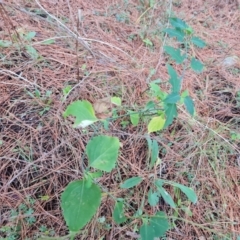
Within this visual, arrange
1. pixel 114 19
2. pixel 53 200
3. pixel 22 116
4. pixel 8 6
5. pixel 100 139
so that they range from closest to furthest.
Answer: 1. pixel 100 139
2. pixel 53 200
3. pixel 22 116
4. pixel 8 6
5. pixel 114 19

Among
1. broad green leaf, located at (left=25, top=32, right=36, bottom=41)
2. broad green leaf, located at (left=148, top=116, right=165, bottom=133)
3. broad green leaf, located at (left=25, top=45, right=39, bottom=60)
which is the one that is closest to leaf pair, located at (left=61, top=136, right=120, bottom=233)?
broad green leaf, located at (left=148, top=116, right=165, bottom=133)

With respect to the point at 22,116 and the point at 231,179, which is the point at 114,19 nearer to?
the point at 22,116

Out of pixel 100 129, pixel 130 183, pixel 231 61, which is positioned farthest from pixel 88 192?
pixel 231 61

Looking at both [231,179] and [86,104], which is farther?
[231,179]

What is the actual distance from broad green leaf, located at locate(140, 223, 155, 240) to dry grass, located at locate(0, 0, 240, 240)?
31 centimetres

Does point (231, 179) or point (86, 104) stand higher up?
point (86, 104)

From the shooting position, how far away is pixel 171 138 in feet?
4.31

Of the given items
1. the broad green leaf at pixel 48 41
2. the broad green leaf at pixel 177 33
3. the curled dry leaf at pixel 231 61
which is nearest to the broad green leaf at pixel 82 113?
the broad green leaf at pixel 177 33

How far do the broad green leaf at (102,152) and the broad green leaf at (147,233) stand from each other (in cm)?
22

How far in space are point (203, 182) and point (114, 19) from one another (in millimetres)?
1107

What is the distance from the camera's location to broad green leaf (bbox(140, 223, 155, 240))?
2.52 ft

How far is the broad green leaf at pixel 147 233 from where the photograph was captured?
2.52 feet

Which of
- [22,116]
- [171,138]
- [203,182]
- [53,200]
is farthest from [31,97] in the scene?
[203,182]

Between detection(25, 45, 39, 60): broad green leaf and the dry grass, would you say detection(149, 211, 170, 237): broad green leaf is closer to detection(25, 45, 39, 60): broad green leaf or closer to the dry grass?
the dry grass
